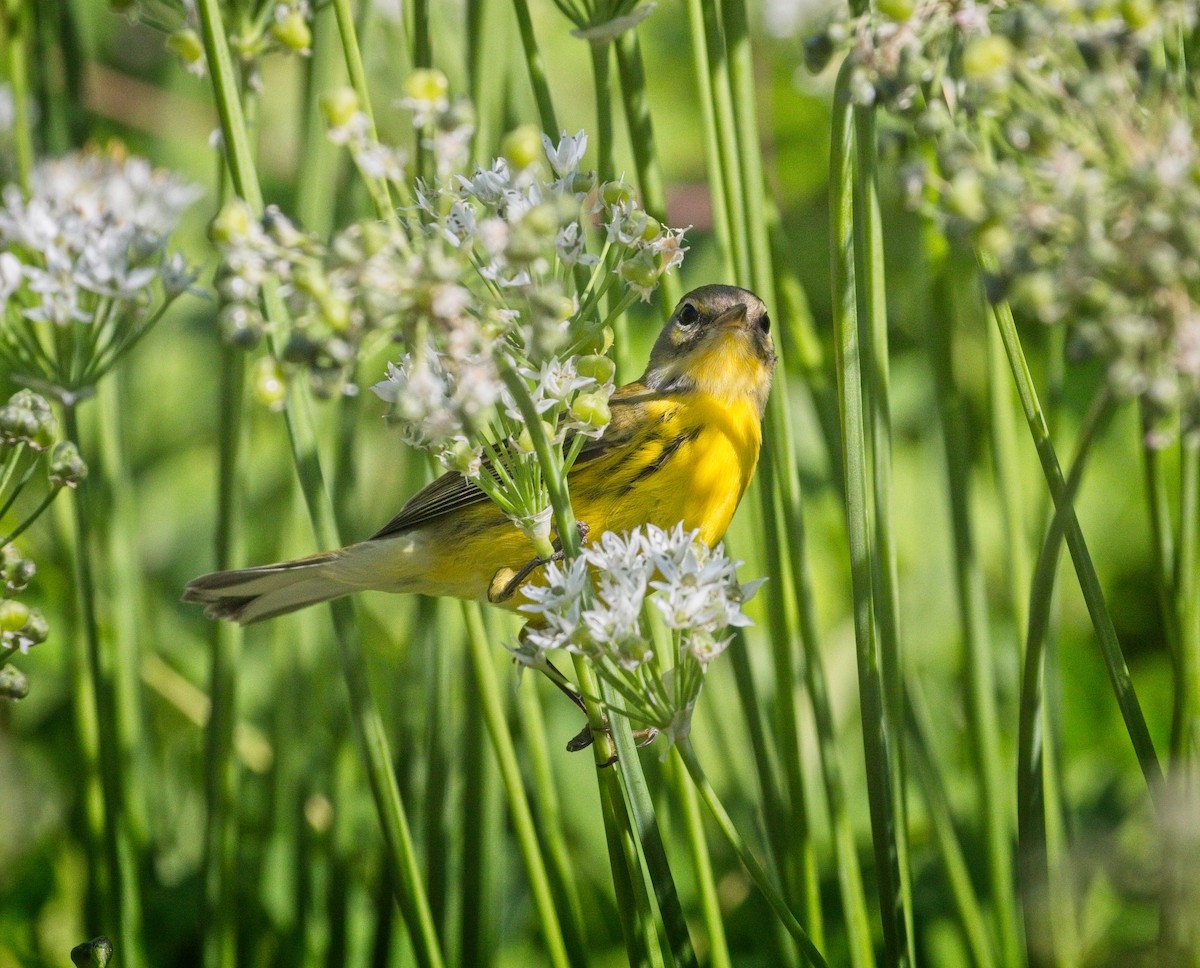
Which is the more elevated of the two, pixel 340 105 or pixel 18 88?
pixel 18 88

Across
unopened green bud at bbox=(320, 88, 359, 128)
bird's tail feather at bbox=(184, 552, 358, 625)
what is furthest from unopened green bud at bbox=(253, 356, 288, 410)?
bird's tail feather at bbox=(184, 552, 358, 625)

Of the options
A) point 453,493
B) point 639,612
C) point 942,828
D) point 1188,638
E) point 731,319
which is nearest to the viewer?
point 639,612

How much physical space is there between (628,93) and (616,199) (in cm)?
48

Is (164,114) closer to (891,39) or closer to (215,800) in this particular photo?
(215,800)

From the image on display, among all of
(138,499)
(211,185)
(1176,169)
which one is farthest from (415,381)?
(211,185)

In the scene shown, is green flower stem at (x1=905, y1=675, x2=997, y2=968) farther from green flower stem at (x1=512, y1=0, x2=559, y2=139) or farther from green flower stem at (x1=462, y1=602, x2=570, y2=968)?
green flower stem at (x1=512, y1=0, x2=559, y2=139)

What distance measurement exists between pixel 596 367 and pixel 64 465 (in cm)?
59

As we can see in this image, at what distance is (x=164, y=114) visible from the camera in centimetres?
372

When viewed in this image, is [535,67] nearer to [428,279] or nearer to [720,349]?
[428,279]

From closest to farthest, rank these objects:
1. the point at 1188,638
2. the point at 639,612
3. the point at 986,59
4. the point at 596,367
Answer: the point at 986,59 → the point at 639,612 → the point at 596,367 → the point at 1188,638

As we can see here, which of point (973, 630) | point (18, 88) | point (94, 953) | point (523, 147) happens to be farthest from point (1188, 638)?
point (18, 88)

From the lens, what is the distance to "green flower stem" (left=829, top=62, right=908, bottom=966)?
1271 mm

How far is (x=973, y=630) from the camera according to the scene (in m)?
1.76

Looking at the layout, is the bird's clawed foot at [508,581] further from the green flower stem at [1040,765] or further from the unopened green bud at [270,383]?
the unopened green bud at [270,383]
